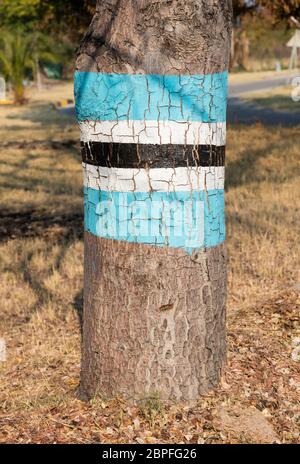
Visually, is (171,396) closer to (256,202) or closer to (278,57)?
(256,202)

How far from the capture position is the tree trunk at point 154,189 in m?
2.97

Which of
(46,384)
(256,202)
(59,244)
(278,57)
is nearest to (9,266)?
(59,244)

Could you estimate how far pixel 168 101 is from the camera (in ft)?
9.77

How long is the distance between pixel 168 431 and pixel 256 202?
5820mm

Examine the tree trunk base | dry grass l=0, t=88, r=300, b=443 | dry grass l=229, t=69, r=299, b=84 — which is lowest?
dry grass l=229, t=69, r=299, b=84

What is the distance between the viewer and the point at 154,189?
9.87 ft

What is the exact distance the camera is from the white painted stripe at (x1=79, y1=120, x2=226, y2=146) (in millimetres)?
2984

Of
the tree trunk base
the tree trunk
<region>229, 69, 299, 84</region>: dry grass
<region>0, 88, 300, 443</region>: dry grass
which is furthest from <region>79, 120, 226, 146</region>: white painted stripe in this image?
<region>229, 69, 299, 84</region>: dry grass

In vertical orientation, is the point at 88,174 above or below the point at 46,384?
above

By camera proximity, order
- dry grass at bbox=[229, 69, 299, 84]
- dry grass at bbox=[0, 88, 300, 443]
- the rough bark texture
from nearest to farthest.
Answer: the rough bark texture → dry grass at bbox=[0, 88, 300, 443] → dry grass at bbox=[229, 69, 299, 84]

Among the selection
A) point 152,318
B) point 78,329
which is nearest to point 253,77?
point 78,329

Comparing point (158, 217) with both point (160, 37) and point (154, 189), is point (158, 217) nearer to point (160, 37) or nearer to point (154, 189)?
point (154, 189)

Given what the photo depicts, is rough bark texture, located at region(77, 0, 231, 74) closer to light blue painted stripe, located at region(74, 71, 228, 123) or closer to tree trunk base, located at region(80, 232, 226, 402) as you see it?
light blue painted stripe, located at region(74, 71, 228, 123)

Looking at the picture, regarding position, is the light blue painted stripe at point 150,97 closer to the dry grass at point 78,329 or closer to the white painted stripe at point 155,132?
the white painted stripe at point 155,132
